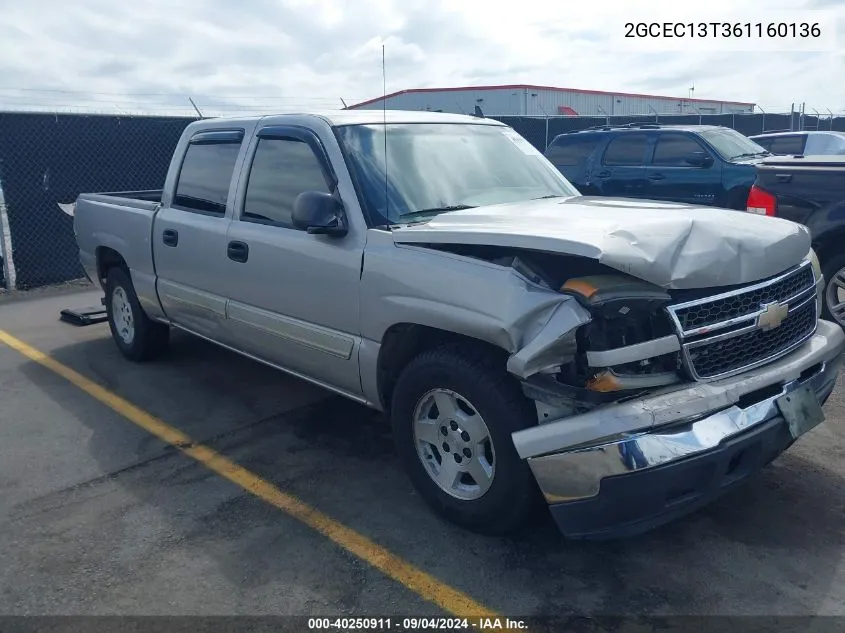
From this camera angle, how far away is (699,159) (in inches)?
400

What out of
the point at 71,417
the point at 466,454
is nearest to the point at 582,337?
the point at 466,454

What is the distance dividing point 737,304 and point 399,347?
61.5 inches

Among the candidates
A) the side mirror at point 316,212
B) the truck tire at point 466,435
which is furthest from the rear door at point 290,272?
the truck tire at point 466,435

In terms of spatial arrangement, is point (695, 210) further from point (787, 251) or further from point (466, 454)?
point (466, 454)

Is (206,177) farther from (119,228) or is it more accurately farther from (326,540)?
(326,540)

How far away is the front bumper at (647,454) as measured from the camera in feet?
9.05

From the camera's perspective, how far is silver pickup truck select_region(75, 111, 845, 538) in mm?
2846

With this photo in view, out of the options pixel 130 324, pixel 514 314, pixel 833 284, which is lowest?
pixel 130 324

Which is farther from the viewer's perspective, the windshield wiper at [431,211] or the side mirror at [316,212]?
the windshield wiper at [431,211]

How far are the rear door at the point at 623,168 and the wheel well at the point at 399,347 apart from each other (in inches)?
310

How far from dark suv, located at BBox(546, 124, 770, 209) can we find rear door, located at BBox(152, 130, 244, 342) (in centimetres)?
723

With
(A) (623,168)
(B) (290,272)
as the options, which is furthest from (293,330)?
(A) (623,168)

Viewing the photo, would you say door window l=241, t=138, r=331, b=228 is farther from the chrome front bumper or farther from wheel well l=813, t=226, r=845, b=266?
wheel well l=813, t=226, r=845, b=266

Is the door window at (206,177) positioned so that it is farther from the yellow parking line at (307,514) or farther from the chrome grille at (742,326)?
the chrome grille at (742,326)
